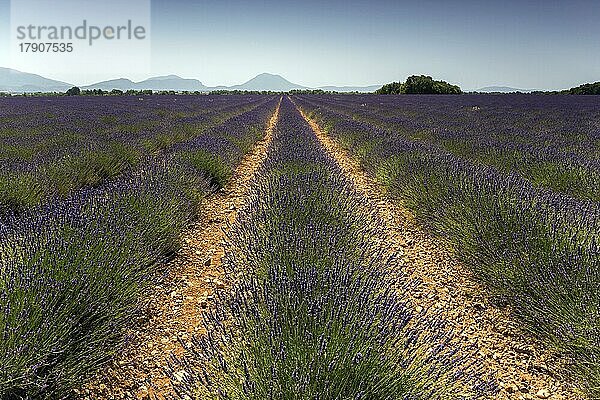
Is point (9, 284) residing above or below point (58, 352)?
above

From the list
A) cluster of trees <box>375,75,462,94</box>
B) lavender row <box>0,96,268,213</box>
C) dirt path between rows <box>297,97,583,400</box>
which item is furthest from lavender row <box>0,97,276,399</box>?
cluster of trees <box>375,75,462,94</box>

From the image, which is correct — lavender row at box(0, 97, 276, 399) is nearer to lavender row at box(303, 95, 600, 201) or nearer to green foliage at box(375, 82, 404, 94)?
lavender row at box(303, 95, 600, 201)

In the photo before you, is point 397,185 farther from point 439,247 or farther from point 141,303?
point 141,303

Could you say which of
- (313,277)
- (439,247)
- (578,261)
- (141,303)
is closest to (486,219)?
(439,247)

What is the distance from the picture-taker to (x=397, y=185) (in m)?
5.30

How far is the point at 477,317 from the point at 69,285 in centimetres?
244

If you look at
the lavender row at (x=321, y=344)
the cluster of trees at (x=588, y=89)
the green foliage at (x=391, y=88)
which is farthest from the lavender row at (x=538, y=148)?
the green foliage at (x=391, y=88)

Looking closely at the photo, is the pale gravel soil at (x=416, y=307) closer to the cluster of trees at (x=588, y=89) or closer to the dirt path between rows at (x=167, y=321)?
the dirt path between rows at (x=167, y=321)

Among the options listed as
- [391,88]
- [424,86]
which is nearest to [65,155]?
[424,86]

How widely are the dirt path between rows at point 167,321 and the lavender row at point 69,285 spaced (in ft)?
0.35

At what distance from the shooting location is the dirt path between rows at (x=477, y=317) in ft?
6.91

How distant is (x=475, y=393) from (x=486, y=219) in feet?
6.46

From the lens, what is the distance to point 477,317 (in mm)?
2709

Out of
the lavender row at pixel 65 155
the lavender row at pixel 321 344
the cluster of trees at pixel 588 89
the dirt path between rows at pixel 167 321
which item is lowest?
the dirt path between rows at pixel 167 321
